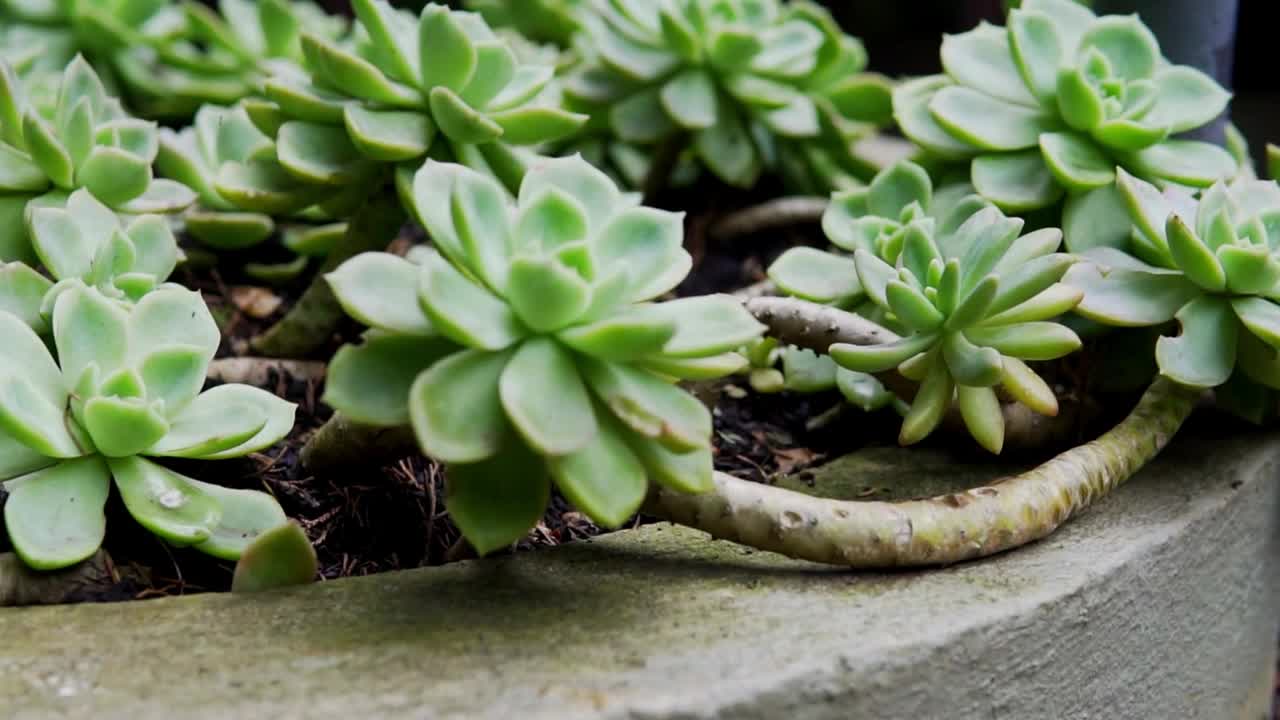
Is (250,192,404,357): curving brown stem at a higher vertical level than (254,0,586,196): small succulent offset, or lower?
lower

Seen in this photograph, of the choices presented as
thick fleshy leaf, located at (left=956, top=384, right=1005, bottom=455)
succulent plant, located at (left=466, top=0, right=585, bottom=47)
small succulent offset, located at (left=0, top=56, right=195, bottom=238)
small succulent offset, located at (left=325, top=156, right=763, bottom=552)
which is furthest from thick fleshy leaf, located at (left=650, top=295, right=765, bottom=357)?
succulent plant, located at (left=466, top=0, right=585, bottom=47)

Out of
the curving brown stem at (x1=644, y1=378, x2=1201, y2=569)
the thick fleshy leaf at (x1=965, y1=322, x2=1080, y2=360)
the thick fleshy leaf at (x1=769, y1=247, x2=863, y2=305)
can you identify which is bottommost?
the curving brown stem at (x1=644, y1=378, x2=1201, y2=569)

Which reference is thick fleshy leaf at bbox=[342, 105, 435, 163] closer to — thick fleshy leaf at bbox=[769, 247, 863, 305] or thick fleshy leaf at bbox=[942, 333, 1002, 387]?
thick fleshy leaf at bbox=[769, 247, 863, 305]

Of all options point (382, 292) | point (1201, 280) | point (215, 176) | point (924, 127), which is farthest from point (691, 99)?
point (382, 292)

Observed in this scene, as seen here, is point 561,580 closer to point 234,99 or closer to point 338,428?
point 338,428

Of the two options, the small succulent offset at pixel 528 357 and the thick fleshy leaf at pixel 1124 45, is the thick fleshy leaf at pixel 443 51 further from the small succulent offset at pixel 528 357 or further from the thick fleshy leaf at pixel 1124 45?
the thick fleshy leaf at pixel 1124 45

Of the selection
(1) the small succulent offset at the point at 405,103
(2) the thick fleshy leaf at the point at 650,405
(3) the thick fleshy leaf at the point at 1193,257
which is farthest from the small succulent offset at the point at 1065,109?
(2) the thick fleshy leaf at the point at 650,405

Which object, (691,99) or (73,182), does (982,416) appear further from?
(73,182)
